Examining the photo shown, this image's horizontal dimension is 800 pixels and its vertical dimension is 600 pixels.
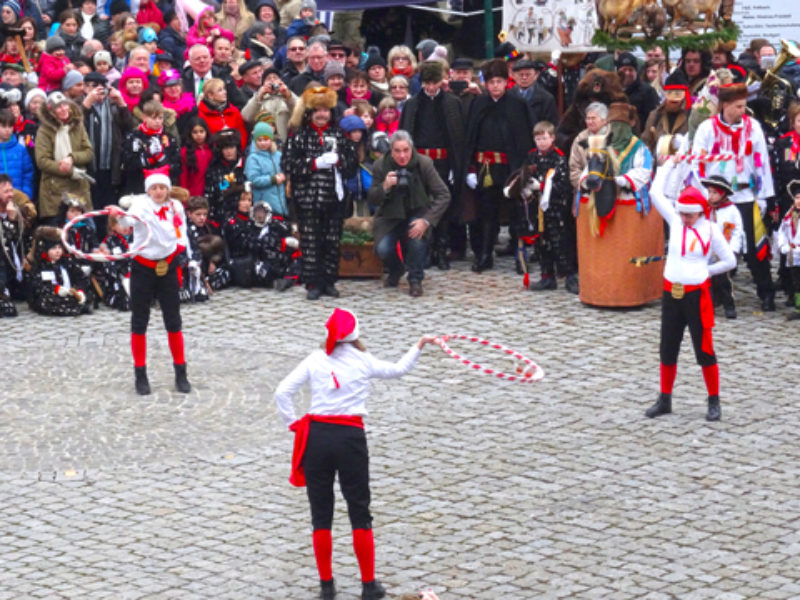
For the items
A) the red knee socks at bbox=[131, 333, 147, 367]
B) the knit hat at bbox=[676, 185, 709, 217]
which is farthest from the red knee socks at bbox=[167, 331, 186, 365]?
the knit hat at bbox=[676, 185, 709, 217]

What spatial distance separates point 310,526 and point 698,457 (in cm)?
288

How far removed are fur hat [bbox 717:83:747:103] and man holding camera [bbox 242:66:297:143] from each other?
4.62 meters

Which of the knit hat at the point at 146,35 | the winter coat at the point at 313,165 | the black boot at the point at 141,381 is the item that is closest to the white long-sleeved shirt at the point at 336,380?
the black boot at the point at 141,381

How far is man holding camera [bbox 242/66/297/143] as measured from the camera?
1641cm

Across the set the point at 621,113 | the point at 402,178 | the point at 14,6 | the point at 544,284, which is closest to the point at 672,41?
the point at 621,113

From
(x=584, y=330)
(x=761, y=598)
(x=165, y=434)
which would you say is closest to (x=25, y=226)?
(x=165, y=434)

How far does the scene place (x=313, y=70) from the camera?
17.1 m

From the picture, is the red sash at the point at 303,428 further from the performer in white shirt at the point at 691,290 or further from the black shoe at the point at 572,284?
the black shoe at the point at 572,284

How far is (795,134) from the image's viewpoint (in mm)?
14867

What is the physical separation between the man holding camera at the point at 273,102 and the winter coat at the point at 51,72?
6.91 feet

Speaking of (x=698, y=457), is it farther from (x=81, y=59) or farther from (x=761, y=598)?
(x=81, y=59)

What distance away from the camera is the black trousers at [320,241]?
15.4 meters

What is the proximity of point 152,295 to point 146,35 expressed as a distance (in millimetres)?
6670

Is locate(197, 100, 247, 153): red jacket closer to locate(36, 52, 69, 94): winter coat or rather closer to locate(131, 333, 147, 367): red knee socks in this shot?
locate(36, 52, 69, 94): winter coat
